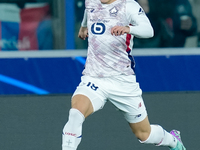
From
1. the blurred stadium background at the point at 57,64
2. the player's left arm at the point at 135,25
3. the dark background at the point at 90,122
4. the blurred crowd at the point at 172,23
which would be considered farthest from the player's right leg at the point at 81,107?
the blurred crowd at the point at 172,23

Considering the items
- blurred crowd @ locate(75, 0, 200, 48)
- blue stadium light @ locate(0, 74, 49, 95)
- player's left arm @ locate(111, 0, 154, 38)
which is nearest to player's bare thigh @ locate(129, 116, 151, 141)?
player's left arm @ locate(111, 0, 154, 38)

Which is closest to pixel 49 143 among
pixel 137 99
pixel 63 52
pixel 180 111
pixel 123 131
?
pixel 123 131

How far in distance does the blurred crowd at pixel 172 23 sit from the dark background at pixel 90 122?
3.09 feet

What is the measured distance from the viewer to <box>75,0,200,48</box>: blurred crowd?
27.2 feet

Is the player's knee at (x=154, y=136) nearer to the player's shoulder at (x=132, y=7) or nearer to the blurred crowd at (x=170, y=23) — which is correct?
the player's shoulder at (x=132, y=7)

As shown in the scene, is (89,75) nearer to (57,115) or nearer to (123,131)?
(123,131)

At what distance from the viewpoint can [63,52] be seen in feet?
26.5

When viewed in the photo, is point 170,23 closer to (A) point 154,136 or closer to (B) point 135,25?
(A) point 154,136

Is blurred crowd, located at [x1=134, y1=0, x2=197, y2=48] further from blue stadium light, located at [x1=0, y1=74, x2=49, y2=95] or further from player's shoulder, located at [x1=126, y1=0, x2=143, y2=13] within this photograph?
player's shoulder, located at [x1=126, y1=0, x2=143, y2=13]

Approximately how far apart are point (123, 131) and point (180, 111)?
114 centimetres

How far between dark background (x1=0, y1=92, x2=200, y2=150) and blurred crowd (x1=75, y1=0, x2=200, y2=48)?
0.94m

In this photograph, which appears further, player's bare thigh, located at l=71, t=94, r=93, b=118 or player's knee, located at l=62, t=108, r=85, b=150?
player's bare thigh, located at l=71, t=94, r=93, b=118

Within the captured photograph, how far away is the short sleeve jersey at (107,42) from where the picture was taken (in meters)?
4.51

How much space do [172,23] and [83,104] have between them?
443 centimetres
